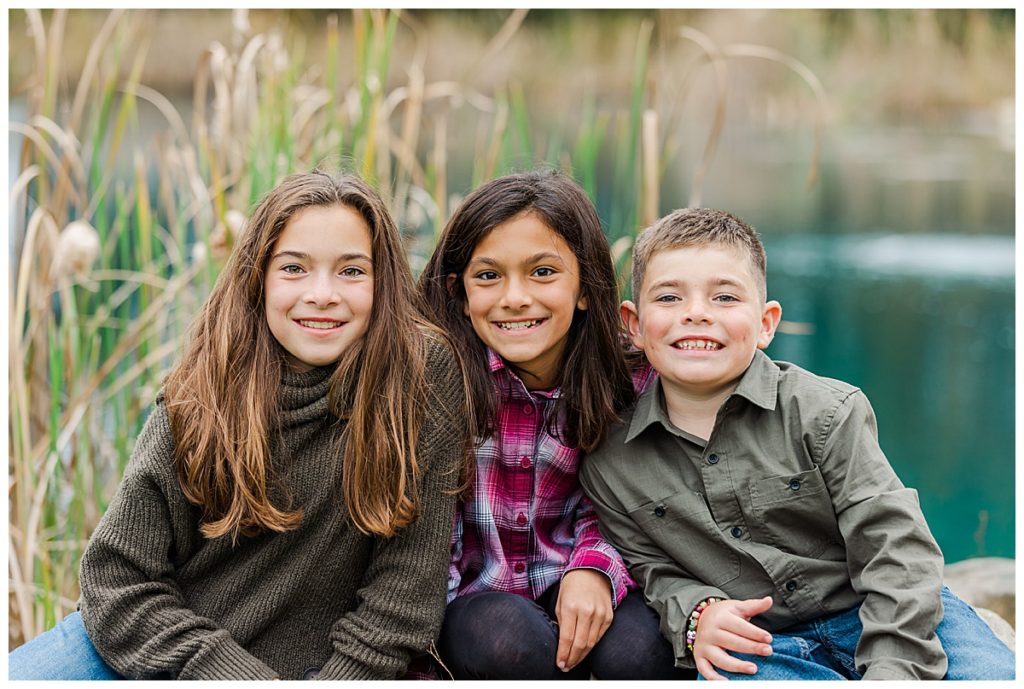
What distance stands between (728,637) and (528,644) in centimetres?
28

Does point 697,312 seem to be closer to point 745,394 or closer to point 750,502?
point 745,394

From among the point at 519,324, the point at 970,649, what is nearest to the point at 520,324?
the point at 519,324

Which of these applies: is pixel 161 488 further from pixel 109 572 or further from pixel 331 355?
pixel 331 355

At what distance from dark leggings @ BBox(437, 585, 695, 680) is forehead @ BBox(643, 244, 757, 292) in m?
0.50

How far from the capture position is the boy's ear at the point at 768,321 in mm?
1671

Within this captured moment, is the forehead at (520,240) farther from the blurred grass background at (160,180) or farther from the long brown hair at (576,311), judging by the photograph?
the blurred grass background at (160,180)

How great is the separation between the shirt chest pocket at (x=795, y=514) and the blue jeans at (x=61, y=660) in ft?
3.10

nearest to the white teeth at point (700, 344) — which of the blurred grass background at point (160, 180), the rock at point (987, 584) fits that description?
the blurred grass background at point (160, 180)

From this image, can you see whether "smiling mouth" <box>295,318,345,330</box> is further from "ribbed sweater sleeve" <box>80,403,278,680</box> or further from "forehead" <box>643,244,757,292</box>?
"forehead" <box>643,244,757,292</box>

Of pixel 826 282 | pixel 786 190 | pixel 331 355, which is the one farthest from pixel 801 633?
pixel 786 190

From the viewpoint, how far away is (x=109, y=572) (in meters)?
1.49

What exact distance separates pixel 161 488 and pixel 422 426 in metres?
0.38

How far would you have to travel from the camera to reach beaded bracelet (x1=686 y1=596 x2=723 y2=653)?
5.00 feet

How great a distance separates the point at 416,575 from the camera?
153cm
